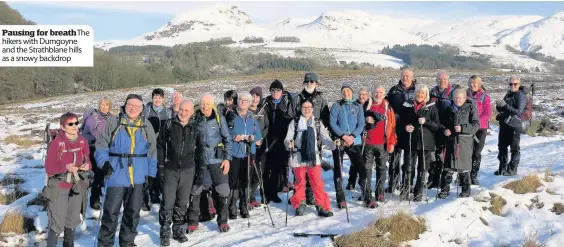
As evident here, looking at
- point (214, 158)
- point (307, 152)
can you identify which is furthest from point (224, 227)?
point (307, 152)

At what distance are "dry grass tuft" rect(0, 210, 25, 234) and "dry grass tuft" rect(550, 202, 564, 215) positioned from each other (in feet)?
31.2

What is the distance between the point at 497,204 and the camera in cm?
815

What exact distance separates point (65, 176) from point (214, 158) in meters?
2.28

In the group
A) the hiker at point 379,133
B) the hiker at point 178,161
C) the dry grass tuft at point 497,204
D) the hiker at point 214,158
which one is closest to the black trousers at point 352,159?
the hiker at point 379,133

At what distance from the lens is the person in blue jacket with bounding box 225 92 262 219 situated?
26.6 feet

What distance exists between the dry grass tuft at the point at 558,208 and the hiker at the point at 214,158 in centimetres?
577

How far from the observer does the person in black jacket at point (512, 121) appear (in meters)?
10.4

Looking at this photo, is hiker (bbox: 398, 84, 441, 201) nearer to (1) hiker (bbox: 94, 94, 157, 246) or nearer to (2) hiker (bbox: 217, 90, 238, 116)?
(2) hiker (bbox: 217, 90, 238, 116)

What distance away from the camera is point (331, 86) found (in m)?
40.7

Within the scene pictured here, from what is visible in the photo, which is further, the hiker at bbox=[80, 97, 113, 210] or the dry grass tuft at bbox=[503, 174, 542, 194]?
the hiker at bbox=[80, 97, 113, 210]

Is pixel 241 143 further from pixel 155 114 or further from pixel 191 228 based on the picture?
pixel 155 114

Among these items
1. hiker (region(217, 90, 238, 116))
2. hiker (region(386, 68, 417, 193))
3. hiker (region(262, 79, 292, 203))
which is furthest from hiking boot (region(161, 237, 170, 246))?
hiker (region(386, 68, 417, 193))

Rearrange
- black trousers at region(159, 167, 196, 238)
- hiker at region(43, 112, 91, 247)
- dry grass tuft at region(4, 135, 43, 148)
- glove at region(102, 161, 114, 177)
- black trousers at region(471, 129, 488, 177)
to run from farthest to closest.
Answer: dry grass tuft at region(4, 135, 43, 148), black trousers at region(471, 129, 488, 177), black trousers at region(159, 167, 196, 238), glove at region(102, 161, 114, 177), hiker at region(43, 112, 91, 247)
